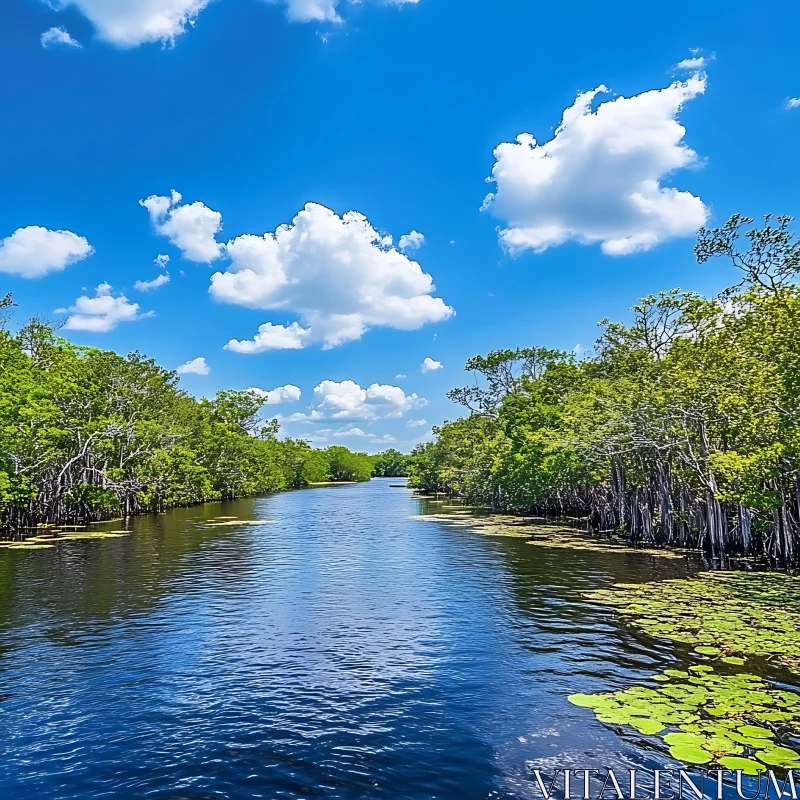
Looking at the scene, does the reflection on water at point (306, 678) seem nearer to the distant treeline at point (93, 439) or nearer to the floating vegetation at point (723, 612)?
the floating vegetation at point (723, 612)

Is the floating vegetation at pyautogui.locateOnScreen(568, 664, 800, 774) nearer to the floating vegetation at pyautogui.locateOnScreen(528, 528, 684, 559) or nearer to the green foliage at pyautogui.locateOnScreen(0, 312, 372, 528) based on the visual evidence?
the floating vegetation at pyautogui.locateOnScreen(528, 528, 684, 559)

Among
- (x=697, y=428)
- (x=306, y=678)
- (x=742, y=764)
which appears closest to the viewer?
(x=742, y=764)

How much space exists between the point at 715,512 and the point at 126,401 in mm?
45127

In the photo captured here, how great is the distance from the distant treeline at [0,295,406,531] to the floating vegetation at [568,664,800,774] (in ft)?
111

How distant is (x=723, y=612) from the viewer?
15773 millimetres

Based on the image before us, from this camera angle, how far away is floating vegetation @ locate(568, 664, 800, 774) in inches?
321

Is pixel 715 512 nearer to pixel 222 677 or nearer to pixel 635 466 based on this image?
pixel 635 466

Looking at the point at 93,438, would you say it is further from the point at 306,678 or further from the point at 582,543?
the point at 306,678

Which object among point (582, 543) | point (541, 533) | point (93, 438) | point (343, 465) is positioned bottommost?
point (541, 533)

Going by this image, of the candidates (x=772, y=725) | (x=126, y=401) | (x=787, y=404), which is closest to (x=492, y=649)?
(x=772, y=725)

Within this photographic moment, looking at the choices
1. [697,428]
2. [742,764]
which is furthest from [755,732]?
[697,428]

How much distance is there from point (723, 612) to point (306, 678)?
426 inches

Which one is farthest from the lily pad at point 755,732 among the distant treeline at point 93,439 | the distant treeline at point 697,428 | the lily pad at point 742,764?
the distant treeline at point 93,439

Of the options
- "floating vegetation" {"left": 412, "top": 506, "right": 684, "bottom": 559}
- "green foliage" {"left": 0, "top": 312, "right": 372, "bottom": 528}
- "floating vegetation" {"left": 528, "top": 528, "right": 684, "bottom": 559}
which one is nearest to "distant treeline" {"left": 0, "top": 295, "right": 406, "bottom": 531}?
"green foliage" {"left": 0, "top": 312, "right": 372, "bottom": 528}
